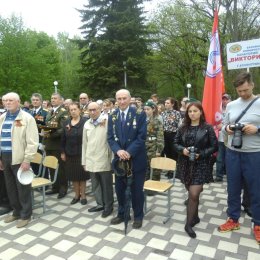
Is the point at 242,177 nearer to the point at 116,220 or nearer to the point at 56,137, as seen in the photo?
the point at 116,220

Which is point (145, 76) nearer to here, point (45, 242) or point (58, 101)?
point (58, 101)

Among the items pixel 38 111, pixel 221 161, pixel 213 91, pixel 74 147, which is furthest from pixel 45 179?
pixel 221 161

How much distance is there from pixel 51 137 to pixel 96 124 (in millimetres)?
1312

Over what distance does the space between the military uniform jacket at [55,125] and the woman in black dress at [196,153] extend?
2440mm

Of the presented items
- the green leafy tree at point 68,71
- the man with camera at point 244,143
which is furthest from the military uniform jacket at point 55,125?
the green leafy tree at point 68,71

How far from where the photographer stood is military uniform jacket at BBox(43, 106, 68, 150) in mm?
5457

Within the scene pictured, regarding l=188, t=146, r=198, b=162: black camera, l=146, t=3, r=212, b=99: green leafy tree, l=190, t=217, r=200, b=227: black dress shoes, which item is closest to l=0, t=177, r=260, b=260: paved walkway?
l=190, t=217, r=200, b=227: black dress shoes

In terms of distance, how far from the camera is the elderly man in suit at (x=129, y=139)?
13.2ft

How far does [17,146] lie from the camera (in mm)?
4227

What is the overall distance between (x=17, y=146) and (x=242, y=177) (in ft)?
10.2

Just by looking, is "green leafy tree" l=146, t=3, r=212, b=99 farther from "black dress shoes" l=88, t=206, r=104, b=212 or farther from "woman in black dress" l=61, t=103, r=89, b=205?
"black dress shoes" l=88, t=206, r=104, b=212

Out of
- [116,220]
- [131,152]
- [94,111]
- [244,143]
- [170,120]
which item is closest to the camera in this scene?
[244,143]

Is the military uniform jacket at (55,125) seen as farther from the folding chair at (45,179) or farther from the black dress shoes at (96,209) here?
the black dress shoes at (96,209)

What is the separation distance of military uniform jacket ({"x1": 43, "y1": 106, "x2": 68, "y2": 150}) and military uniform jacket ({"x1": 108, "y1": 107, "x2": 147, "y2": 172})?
1.65 m
